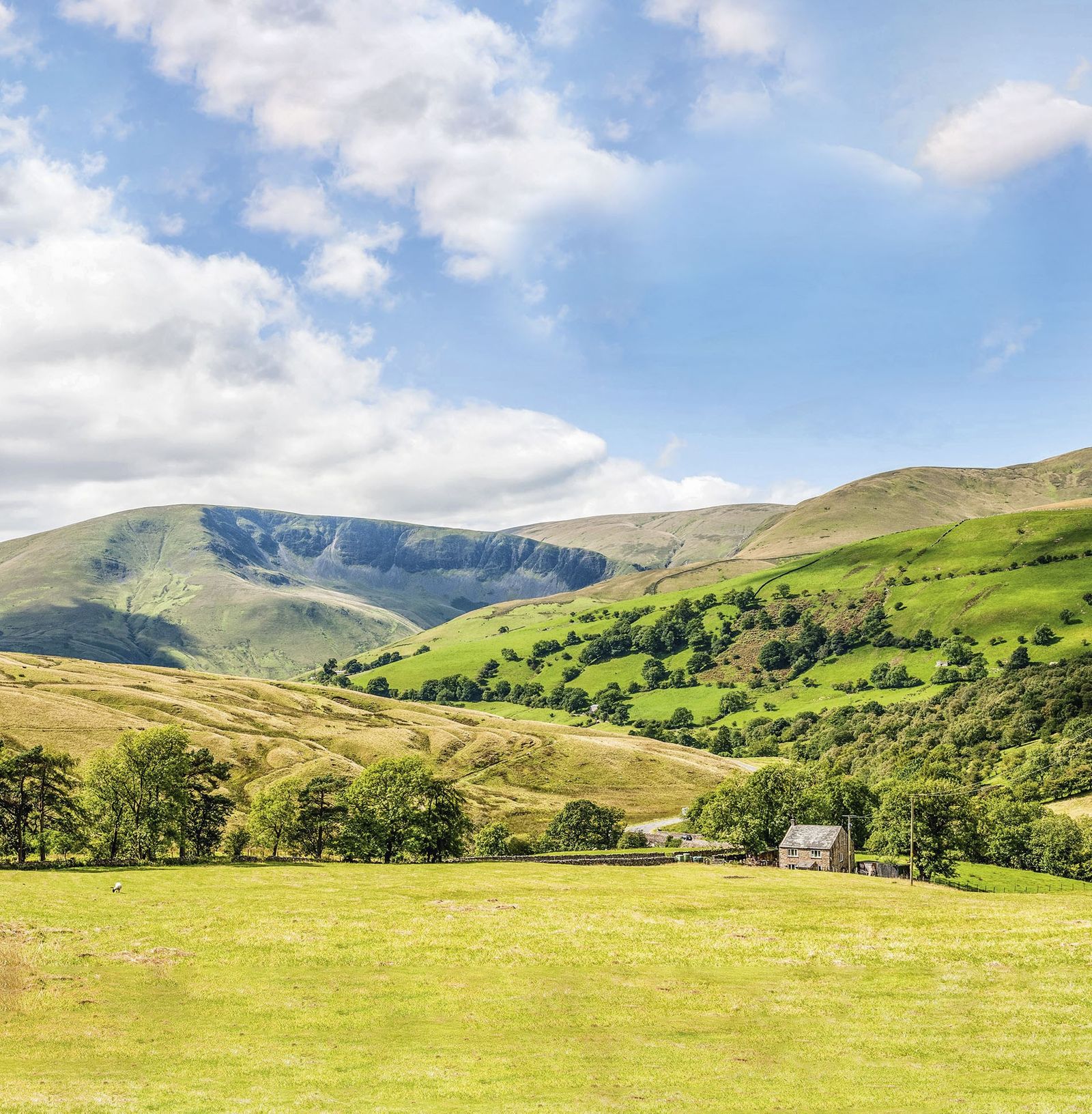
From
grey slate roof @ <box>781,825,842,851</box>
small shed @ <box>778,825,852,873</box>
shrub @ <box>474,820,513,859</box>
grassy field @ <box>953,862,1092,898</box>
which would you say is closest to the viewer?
small shed @ <box>778,825,852,873</box>

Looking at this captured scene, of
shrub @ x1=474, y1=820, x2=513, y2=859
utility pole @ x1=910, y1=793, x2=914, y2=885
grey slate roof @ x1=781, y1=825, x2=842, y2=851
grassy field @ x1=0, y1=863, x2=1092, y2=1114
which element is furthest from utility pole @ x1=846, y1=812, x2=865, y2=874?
shrub @ x1=474, y1=820, x2=513, y2=859

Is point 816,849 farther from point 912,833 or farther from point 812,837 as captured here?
point 912,833

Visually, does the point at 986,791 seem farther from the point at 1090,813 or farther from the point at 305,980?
the point at 305,980

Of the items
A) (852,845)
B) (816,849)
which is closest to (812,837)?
(816,849)

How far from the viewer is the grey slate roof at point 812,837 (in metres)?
118

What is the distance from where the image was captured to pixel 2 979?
44.8 meters

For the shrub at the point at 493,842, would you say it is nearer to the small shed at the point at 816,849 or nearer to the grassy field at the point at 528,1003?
the small shed at the point at 816,849

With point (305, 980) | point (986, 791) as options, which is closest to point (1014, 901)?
point (305, 980)

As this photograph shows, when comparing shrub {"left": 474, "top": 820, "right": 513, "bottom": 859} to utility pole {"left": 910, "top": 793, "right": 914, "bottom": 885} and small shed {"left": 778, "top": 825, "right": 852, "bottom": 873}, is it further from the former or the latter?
utility pole {"left": 910, "top": 793, "right": 914, "bottom": 885}

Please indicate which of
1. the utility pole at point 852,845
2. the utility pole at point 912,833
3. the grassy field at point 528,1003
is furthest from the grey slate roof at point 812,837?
the grassy field at point 528,1003

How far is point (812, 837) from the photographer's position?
395 ft

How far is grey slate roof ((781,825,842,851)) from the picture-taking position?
118 metres

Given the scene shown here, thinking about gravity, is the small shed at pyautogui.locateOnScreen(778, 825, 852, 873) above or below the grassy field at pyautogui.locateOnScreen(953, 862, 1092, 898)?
above

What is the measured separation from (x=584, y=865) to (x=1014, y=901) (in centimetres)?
4888
